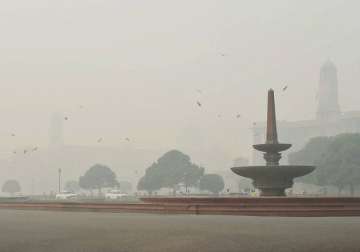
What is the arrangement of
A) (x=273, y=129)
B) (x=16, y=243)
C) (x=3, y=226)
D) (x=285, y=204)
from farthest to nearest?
(x=273, y=129)
(x=285, y=204)
(x=3, y=226)
(x=16, y=243)

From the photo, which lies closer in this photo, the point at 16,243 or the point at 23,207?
the point at 16,243

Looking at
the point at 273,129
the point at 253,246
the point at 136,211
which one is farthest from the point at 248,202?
the point at 253,246

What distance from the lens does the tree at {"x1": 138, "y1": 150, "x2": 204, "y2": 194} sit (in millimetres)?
102438

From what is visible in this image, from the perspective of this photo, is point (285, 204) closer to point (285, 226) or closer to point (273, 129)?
point (285, 226)

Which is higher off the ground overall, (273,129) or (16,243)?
(273,129)

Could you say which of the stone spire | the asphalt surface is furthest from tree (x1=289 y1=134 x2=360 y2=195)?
the asphalt surface

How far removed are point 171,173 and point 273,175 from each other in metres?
74.5

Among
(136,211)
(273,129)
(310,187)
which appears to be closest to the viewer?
(136,211)

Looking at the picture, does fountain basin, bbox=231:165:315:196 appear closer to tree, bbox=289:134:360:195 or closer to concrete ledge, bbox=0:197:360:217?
concrete ledge, bbox=0:197:360:217

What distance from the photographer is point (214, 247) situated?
38.0ft

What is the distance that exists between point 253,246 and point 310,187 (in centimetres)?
13275

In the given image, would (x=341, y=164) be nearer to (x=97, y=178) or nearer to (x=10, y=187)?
(x=97, y=178)

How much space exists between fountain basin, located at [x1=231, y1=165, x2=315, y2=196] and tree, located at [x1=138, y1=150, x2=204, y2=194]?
72690mm

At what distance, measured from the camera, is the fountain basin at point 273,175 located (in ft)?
92.8
